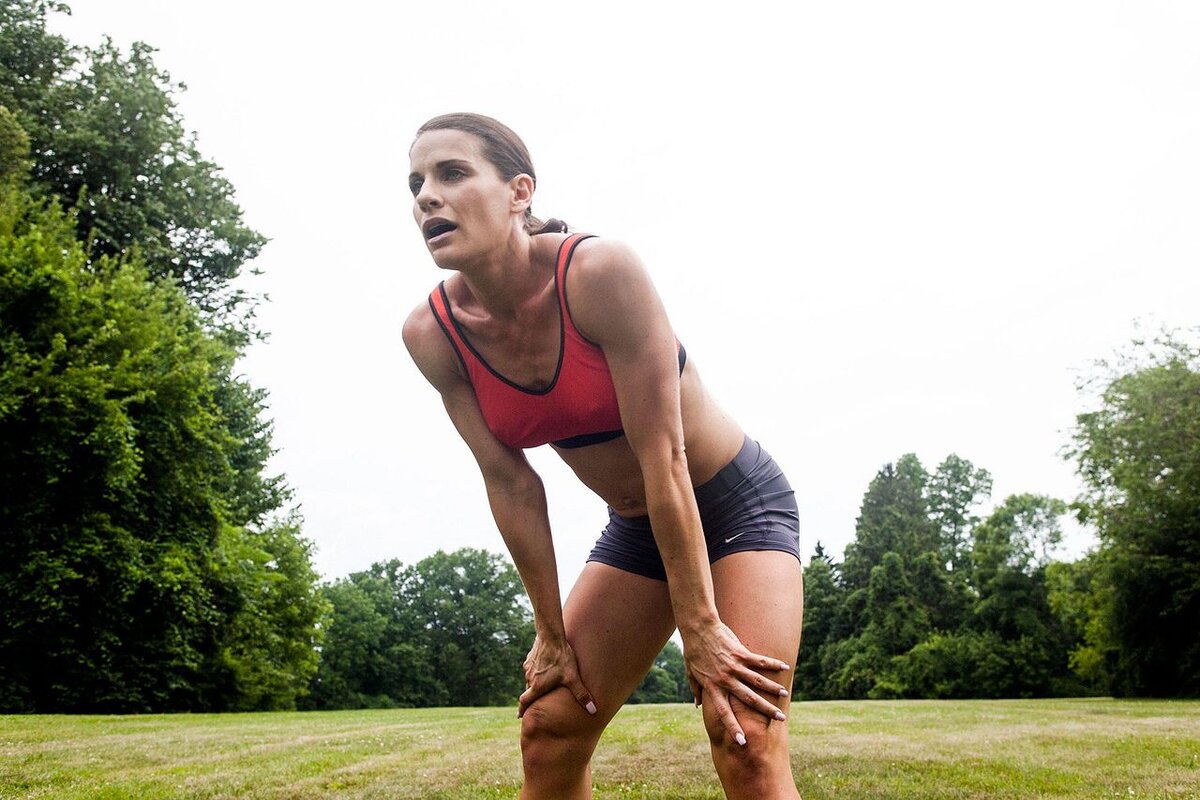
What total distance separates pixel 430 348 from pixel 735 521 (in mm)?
1113

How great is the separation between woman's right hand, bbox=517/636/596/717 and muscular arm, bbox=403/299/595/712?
0.03ft

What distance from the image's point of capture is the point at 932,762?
770cm

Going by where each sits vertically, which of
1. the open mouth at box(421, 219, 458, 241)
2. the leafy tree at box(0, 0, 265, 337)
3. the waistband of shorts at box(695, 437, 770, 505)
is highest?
the leafy tree at box(0, 0, 265, 337)

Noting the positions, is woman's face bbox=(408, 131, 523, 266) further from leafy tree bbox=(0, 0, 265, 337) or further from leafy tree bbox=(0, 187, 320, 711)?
leafy tree bbox=(0, 0, 265, 337)

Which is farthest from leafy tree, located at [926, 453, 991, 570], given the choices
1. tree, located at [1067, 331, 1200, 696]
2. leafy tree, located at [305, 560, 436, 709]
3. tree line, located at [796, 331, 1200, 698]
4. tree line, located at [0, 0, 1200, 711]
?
leafy tree, located at [305, 560, 436, 709]

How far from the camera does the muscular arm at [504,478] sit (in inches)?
111

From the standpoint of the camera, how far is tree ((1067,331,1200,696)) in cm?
2688

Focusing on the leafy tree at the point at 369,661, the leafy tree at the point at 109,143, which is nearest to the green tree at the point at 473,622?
the leafy tree at the point at 369,661

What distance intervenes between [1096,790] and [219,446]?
20057mm

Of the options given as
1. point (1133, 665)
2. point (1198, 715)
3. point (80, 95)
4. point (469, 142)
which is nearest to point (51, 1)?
point (80, 95)

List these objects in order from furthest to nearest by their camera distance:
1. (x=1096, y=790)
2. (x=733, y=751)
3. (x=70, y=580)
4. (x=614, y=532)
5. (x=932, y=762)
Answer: (x=70, y=580) < (x=932, y=762) < (x=1096, y=790) < (x=614, y=532) < (x=733, y=751)

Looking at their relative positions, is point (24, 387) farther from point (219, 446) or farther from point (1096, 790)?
point (1096, 790)

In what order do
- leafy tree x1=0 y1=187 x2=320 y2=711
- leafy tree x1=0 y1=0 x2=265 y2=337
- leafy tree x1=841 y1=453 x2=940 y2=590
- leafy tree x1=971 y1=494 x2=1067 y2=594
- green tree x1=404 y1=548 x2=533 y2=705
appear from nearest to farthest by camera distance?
leafy tree x1=0 y1=187 x2=320 y2=711 < leafy tree x1=0 y1=0 x2=265 y2=337 < leafy tree x1=971 y1=494 x2=1067 y2=594 < leafy tree x1=841 y1=453 x2=940 y2=590 < green tree x1=404 y1=548 x2=533 y2=705

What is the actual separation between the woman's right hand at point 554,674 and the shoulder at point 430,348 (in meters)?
0.88
